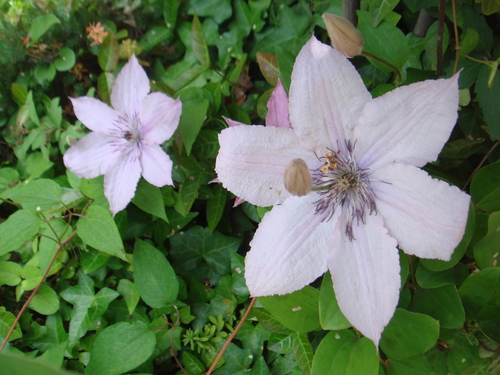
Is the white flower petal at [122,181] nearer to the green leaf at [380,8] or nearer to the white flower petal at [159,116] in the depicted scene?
the white flower petal at [159,116]

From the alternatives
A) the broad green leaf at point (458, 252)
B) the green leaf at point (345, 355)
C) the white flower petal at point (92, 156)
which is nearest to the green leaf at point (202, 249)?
the white flower petal at point (92, 156)

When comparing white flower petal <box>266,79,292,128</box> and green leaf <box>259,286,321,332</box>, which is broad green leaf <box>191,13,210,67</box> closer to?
white flower petal <box>266,79,292,128</box>

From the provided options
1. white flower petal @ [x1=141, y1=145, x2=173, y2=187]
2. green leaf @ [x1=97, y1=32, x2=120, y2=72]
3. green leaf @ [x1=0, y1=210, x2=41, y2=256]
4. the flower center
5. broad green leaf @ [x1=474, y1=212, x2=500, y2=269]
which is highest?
green leaf @ [x1=97, y1=32, x2=120, y2=72]

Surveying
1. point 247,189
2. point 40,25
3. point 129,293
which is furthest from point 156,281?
point 40,25

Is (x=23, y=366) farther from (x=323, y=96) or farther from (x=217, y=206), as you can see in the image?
(x=217, y=206)

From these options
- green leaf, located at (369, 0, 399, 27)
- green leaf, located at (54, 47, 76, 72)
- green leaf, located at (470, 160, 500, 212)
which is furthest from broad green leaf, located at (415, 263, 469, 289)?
green leaf, located at (54, 47, 76, 72)

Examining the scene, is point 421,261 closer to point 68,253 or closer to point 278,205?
point 278,205

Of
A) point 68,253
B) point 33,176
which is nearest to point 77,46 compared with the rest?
point 33,176
